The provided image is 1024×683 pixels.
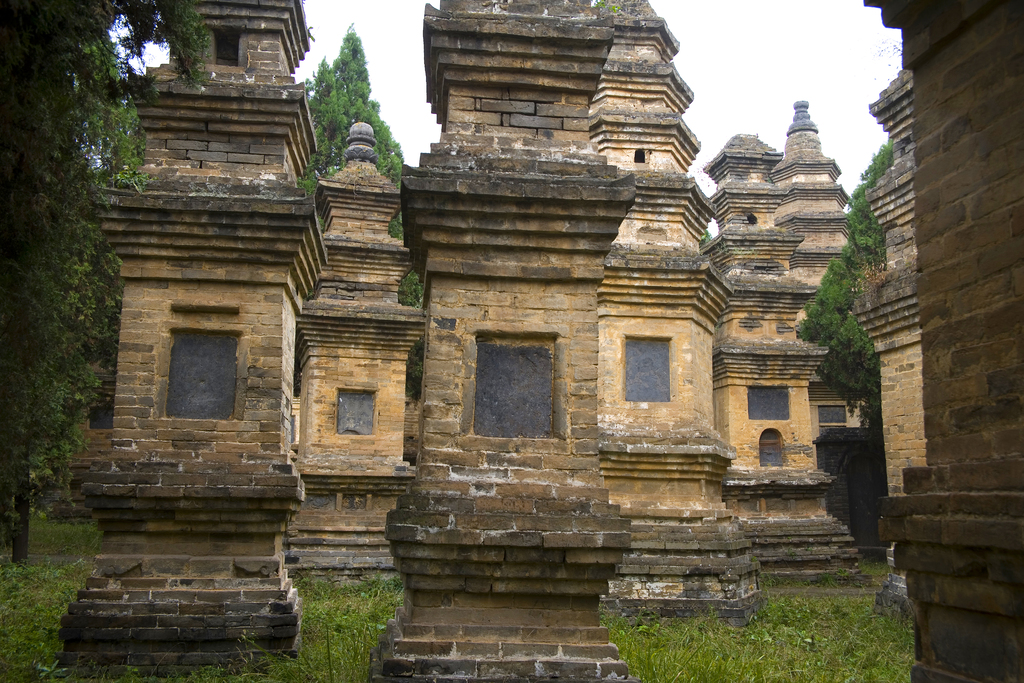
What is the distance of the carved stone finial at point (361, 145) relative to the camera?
15.5 metres

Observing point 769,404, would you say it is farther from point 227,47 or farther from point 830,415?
point 227,47

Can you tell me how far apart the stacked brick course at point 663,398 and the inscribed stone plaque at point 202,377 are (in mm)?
4524

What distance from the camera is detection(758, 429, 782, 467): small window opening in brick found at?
17.2 metres

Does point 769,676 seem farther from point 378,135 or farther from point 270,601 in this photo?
point 378,135

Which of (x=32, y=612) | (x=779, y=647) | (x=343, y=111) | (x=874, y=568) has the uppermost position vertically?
(x=343, y=111)

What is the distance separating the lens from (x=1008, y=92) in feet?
14.5

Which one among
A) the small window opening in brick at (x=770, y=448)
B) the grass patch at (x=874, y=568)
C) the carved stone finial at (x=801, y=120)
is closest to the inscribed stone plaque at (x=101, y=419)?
the small window opening in brick at (x=770, y=448)

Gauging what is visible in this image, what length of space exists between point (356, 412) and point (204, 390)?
617 centimetres

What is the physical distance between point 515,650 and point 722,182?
16330 mm

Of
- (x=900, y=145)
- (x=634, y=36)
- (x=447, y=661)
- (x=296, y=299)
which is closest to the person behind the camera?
(x=447, y=661)

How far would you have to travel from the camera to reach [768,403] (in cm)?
1734

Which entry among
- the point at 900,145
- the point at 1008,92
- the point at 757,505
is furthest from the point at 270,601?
the point at 757,505

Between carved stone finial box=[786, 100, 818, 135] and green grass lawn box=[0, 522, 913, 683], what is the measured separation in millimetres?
15818

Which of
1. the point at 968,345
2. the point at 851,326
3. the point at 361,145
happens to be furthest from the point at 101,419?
the point at 968,345
